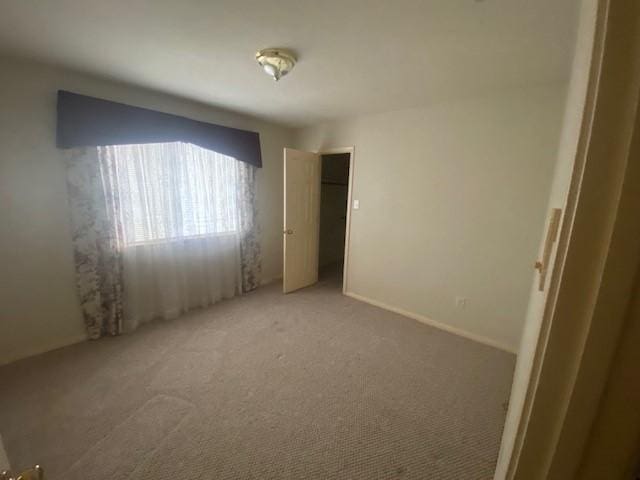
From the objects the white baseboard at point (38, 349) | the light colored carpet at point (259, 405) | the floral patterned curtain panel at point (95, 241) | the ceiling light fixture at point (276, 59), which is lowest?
the light colored carpet at point (259, 405)

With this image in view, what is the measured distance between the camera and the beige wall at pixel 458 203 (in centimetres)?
212

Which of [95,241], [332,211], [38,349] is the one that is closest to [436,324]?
[332,211]

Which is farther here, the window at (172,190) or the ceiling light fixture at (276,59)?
the window at (172,190)

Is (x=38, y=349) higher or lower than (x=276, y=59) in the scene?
lower

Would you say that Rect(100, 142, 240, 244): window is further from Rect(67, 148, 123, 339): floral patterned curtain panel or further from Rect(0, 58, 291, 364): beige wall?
Rect(0, 58, 291, 364): beige wall

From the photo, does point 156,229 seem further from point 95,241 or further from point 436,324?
point 436,324

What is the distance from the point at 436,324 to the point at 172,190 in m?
3.19

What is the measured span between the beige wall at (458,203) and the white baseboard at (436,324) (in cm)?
2

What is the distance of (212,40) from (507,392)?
316 centimetres

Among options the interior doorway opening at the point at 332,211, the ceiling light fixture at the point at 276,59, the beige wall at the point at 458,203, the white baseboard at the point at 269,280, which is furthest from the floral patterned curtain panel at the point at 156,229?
the interior doorway opening at the point at 332,211

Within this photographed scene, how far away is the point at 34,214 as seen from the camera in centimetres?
199

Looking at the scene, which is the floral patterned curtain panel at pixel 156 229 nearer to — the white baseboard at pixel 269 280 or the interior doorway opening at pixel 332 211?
the white baseboard at pixel 269 280

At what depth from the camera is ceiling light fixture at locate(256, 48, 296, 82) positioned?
1648 millimetres

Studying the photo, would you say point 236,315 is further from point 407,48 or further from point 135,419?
point 407,48
